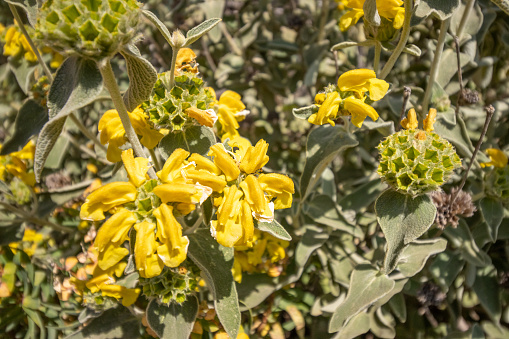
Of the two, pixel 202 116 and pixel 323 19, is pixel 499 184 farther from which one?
pixel 323 19

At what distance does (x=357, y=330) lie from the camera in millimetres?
1555

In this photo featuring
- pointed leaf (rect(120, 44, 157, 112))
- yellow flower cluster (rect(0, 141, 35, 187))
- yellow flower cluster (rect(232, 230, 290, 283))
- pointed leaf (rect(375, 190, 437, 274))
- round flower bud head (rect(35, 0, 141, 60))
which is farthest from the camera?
yellow flower cluster (rect(0, 141, 35, 187))

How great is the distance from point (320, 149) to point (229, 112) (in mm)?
326

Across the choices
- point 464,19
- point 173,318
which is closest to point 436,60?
point 464,19

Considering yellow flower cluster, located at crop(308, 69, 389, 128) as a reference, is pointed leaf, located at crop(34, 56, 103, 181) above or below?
above

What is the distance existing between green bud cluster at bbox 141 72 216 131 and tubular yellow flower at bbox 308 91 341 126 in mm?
315

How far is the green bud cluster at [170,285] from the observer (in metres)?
1.12

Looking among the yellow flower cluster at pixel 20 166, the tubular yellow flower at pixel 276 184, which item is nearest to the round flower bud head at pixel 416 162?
the tubular yellow flower at pixel 276 184

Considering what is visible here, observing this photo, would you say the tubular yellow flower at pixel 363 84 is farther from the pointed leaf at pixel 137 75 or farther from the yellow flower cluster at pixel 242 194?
the pointed leaf at pixel 137 75

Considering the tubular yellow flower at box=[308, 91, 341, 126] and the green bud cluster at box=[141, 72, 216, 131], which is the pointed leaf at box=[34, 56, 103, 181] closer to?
the green bud cluster at box=[141, 72, 216, 131]

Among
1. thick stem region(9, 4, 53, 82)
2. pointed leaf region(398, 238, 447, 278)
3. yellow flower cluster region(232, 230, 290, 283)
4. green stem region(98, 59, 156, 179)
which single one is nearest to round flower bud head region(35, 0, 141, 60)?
green stem region(98, 59, 156, 179)

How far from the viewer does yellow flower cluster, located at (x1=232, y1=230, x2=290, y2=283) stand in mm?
1539

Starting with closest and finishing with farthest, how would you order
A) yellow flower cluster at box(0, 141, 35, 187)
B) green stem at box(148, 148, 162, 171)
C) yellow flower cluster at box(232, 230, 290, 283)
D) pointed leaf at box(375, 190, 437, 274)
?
pointed leaf at box(375, 190, 437, 274)
green stem at box(148, 148, 162, 171)
yellow flower cluster at box(232, 230, 290, 283)
yellow flower cluster at box(0, 141, 35, 187)

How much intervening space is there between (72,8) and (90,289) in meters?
0.92
